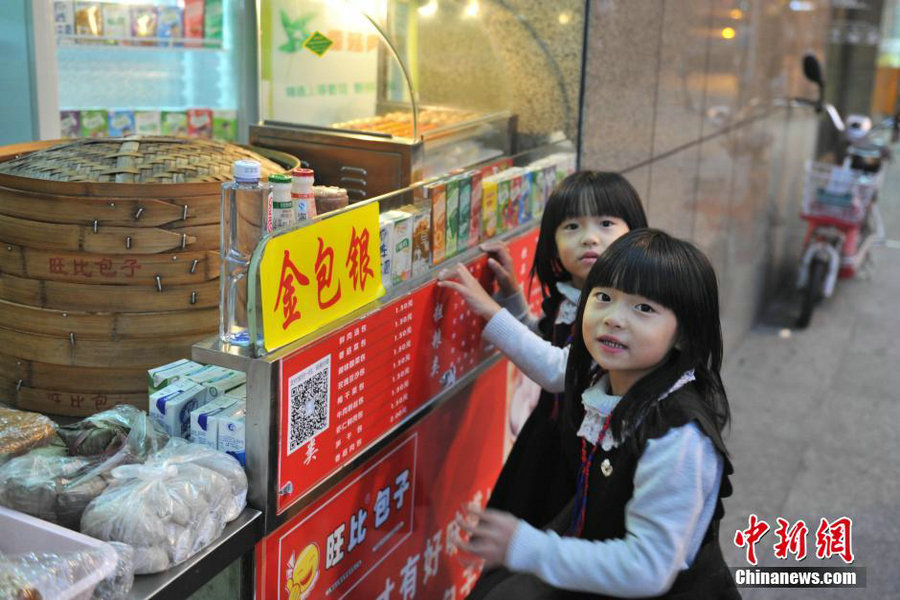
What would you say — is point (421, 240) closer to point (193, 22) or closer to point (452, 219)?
point (452, 219)

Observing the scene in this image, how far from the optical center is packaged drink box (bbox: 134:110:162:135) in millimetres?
4273

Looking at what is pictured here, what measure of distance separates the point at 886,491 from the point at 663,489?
9.69 feet

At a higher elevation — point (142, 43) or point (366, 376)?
point (142, 43)

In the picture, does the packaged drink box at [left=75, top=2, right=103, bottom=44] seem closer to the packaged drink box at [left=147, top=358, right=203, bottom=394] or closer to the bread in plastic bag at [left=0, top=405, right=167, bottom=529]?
the packaged drink box at [left=147, top=358, right=203, bottom=394]

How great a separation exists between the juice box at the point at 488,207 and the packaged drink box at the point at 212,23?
1.79 meters

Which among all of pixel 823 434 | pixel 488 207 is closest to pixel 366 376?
pixel 488 207

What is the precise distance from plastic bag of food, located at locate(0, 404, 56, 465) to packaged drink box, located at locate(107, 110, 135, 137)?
2203mm

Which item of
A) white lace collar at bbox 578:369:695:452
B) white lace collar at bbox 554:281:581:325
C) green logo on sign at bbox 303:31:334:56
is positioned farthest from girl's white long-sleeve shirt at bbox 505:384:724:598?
green logo on sign at bbox 303:31:334:56

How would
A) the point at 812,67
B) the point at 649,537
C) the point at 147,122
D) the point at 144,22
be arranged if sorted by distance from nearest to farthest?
the point at 649,537
the point at 144,22
the point at 147,122
the point at 812,67

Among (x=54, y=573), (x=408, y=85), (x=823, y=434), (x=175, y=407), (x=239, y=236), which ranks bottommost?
(x=823, y=434)

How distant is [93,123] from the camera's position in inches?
161

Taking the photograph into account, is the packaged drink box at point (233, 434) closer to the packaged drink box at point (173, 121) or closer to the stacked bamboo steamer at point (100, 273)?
the stacked bamboo steamer at point (100, 273)

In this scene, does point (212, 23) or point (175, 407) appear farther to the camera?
point (212, 23)

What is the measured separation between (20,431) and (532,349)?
4.40 feet
